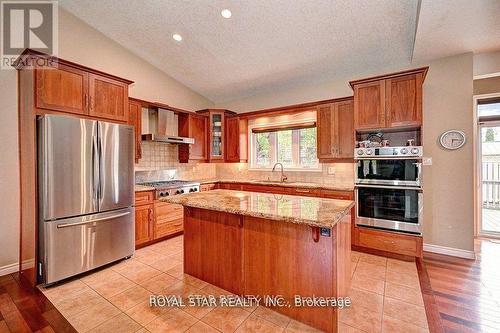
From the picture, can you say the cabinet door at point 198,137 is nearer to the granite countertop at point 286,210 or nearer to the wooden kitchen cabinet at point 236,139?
the wooden kitchen cabinet at point 236,139

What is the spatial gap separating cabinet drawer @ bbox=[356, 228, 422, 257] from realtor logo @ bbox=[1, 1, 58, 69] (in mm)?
5115

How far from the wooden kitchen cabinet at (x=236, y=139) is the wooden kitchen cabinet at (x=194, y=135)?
0.49 m

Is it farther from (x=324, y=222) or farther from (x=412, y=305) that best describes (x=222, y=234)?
(x=412, y=305)

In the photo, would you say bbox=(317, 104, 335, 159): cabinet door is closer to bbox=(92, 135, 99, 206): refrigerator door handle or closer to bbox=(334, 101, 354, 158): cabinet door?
bbox=(334, 101, 354, 158): cabinet door

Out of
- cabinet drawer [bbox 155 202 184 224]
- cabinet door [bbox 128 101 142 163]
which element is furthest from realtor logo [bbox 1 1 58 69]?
cabinet drawer [bbox 155 202 184 224]

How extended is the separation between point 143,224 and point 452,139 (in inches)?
185

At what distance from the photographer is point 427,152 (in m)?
3.40

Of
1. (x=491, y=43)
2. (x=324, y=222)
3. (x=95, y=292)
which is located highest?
(x=491, y=43)

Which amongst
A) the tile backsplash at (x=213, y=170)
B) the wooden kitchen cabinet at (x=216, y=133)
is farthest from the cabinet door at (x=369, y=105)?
the wooden kitchen cabinet at (x=216, y=133)

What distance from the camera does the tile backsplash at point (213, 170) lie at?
412 centimetres

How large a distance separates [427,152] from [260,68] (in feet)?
9.88

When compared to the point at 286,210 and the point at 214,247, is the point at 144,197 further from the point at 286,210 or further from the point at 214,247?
the point at 286,210

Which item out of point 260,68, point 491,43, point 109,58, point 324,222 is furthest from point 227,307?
point 491,43

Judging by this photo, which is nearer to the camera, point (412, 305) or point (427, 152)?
point (412, 305)
